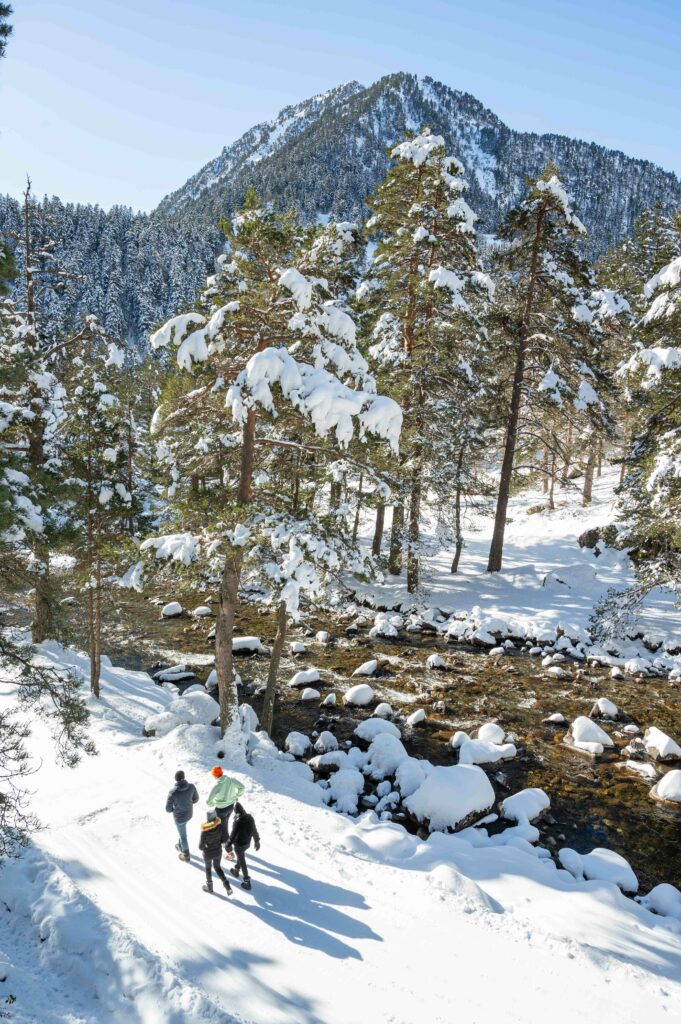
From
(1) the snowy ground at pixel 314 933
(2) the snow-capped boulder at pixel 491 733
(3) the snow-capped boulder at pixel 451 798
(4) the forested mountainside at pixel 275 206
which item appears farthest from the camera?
(4) the forested mountainside at pixel 275 206

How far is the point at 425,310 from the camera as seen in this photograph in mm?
20719

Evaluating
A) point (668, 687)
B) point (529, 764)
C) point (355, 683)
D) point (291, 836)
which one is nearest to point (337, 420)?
point (291, 836)

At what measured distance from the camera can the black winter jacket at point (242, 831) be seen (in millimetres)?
7348

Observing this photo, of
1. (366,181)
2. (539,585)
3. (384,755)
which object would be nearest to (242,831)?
(384,755)

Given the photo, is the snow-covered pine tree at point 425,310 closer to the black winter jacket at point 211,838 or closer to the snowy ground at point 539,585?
the snowy ground at point 539,585

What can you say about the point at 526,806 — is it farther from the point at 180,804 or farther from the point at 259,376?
the point at 259,376

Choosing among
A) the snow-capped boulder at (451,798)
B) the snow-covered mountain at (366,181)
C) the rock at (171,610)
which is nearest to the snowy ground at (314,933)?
the snow-capped boulder at (451,798)

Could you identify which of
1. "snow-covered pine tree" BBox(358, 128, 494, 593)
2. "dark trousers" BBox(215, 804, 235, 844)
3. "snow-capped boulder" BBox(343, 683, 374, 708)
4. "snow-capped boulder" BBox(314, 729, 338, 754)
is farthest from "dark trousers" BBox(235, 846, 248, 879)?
"snow-covered pine tree" BBox(358, 128, 494, 593)

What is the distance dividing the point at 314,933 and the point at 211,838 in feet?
5.70

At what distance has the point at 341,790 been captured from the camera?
36.1 ft

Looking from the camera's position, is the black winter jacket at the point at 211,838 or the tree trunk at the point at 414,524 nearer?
the black winter jacket at the point at 211,838

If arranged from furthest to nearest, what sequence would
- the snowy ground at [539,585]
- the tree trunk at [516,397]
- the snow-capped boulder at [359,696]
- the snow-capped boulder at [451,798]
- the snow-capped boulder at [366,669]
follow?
the tree trunk at [516,397]
the snowy ground at [539,585]
the snow-capped boulder at [366,669]
the snow-capped boulder at [359,696]
the snow-capped boulder at [451,798]

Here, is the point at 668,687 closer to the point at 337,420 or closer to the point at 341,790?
the point at 341,790

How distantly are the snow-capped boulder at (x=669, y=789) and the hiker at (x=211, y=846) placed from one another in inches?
352
